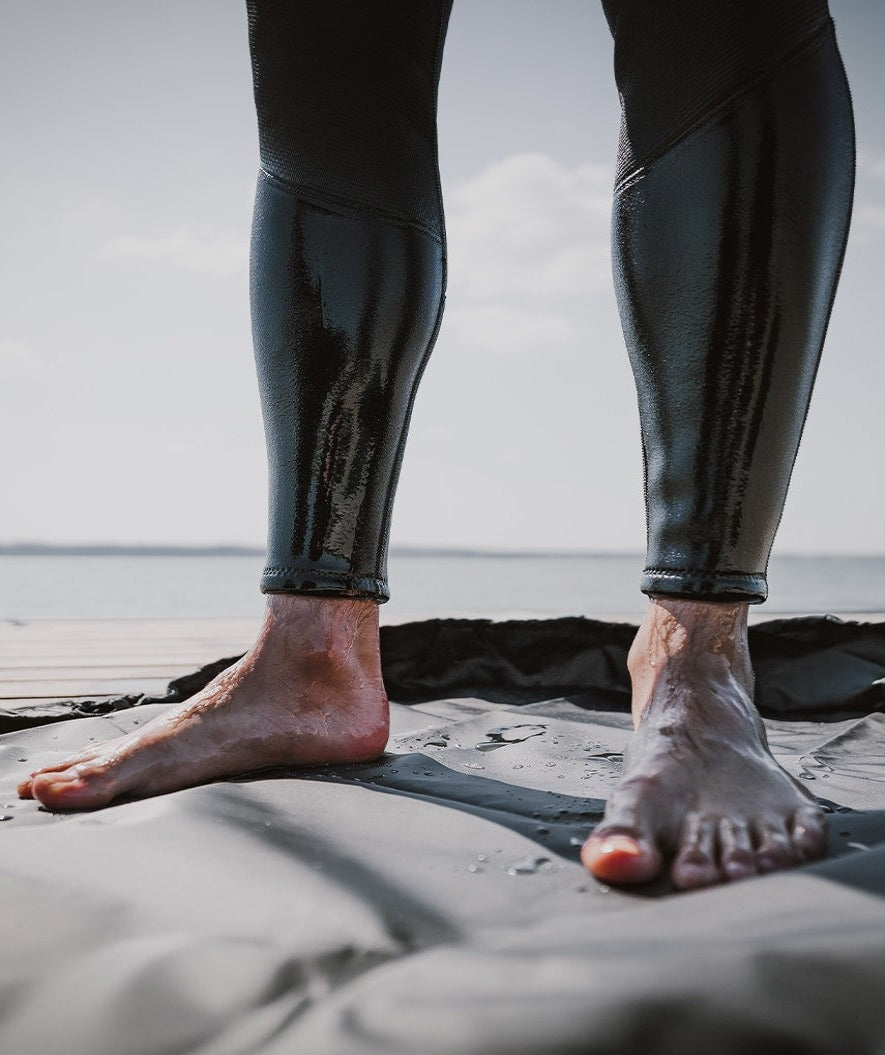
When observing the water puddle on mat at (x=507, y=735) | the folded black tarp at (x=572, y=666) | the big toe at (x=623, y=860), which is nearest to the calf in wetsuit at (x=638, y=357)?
the big toe at (x=623, y=860)

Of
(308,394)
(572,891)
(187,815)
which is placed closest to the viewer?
(572,891)

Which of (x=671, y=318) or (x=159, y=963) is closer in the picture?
(x=159, y=963)

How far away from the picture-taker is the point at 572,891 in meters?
0.53

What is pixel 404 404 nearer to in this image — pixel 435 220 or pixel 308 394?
pixel 308 394

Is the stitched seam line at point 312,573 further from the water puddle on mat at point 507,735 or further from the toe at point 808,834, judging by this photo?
the toe at point 808,834

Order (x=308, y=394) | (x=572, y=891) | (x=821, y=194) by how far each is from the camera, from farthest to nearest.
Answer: (x=308, y=394) < (x=821, y=194) < (x=572, y=891)

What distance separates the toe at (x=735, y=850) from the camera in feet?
1.80

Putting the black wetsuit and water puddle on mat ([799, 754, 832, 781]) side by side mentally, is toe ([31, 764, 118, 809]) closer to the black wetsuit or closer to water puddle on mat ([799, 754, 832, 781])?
the black wetsuit

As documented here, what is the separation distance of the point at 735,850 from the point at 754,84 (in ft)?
2.13

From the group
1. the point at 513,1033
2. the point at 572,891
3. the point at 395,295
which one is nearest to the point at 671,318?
the point at 395,295

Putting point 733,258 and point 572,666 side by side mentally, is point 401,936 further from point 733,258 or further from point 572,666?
point 572,666

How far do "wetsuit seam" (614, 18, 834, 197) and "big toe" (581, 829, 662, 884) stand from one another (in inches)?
24.5

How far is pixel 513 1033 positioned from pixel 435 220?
0.91 metres

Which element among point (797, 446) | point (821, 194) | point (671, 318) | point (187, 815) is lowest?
point (187, 815)
